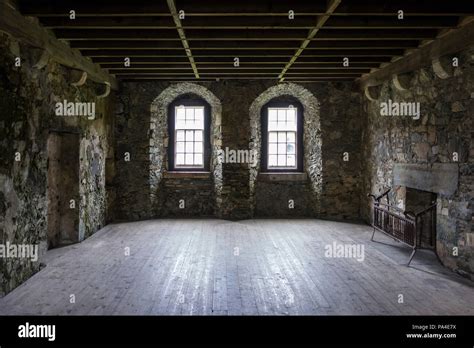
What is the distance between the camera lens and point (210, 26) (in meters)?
4.56

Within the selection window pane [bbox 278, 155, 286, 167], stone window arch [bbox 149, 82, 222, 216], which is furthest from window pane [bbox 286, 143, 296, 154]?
stone window arch [bbox 149, 82, 222, 216]

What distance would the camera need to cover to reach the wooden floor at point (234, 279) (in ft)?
12.1

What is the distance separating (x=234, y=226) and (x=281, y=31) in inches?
153

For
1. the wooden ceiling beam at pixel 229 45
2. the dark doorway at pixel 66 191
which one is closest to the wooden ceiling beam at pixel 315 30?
the wooden ceiling beam at pixel 229 45

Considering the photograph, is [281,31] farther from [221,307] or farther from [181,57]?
[221,307]

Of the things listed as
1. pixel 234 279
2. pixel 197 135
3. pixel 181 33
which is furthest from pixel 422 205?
pixel 197 135

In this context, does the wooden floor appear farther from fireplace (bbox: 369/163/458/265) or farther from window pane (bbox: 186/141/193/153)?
window pane (bbox: 186/141/193/153)

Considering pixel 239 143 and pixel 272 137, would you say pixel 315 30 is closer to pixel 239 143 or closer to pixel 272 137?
pixel 239 143

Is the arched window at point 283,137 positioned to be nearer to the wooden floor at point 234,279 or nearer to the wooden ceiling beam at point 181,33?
the wooden ceiling beam at point 181,33

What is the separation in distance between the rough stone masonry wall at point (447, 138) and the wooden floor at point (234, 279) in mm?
423

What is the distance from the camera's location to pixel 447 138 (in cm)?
492

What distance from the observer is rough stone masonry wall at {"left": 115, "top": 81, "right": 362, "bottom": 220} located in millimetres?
8195

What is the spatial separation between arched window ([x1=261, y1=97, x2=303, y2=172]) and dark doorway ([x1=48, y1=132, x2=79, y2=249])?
4.12 m
